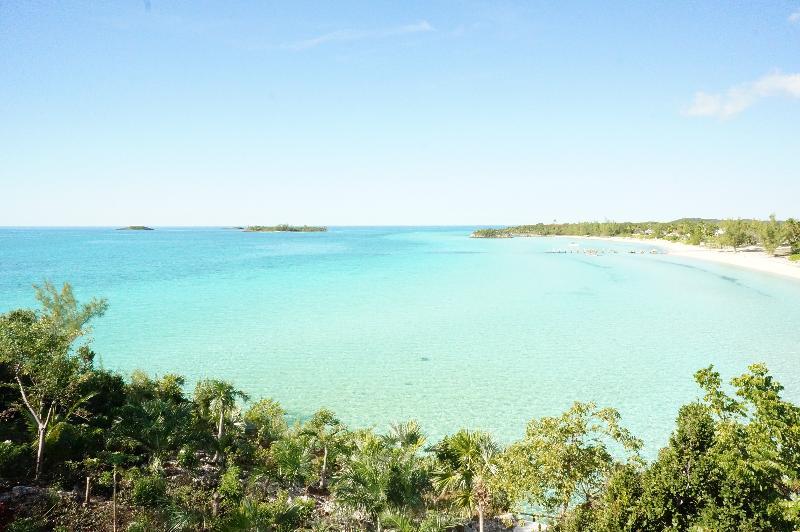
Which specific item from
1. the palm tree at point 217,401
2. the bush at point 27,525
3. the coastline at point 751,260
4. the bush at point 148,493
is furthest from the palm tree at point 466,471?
the coastline at point 751,260

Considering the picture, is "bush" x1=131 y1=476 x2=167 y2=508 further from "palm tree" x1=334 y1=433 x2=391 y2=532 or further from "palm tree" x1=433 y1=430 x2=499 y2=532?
"palm tree" x1=433 y1=430 x2=499 y2=532

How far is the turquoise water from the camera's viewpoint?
25.4m

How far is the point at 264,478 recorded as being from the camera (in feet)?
50.5

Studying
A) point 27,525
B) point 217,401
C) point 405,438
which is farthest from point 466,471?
point 27,525

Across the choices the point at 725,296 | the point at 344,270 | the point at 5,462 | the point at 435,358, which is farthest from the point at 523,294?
the point at 5,462

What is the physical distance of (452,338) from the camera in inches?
1510

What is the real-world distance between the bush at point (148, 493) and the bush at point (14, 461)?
4.39m

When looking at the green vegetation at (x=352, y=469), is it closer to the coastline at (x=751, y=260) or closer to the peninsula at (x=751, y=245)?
the coastline at (x=751, y=260)

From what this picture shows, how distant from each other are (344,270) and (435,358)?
56778mm

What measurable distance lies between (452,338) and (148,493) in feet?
92.7

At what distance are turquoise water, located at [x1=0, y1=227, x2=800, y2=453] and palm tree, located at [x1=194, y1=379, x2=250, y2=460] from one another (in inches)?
265

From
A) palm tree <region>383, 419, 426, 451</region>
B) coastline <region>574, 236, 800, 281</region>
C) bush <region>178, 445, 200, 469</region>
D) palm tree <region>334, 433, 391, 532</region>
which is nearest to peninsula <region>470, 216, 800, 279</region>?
coastline <region>574, 236, 800, 281</region>

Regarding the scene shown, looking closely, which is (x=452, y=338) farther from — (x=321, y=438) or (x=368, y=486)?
(x=368, y=486)

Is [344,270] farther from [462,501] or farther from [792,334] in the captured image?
[462,501]
